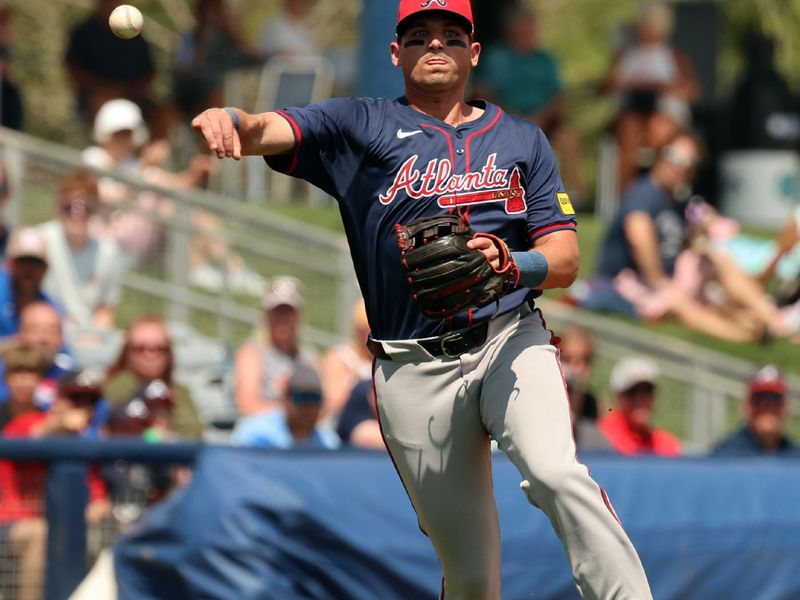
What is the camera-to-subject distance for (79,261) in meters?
9.24

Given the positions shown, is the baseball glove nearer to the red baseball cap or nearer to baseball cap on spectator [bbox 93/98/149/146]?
the red baseball cap

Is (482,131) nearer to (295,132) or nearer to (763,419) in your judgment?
(295,132)

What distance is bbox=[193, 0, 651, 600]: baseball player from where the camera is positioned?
4.73 metres

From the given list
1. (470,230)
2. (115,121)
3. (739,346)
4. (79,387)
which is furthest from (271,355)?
(470,230)

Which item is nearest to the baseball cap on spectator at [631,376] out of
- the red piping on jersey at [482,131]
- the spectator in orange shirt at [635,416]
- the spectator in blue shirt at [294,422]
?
the spectator in orange shirt at [635,416]

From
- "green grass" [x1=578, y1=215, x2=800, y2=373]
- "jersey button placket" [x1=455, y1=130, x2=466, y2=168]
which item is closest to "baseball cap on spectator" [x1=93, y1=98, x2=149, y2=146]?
"green grass" [x1=578, y1=215, x2=800, y2=373]

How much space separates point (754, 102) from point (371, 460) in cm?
1081

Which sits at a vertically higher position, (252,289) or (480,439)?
(252,289)

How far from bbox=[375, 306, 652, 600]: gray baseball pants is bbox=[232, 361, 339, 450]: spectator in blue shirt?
286cm

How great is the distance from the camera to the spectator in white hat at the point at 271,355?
8.80m

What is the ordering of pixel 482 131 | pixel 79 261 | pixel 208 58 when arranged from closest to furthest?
pixel 482 131 → pixel 79 261 → pixel 208 58

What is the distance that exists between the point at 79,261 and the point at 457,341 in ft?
16.0

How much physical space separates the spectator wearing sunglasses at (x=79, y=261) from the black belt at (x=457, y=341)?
15.7ft

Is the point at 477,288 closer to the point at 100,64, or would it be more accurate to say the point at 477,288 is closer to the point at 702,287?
the point at 702,287
